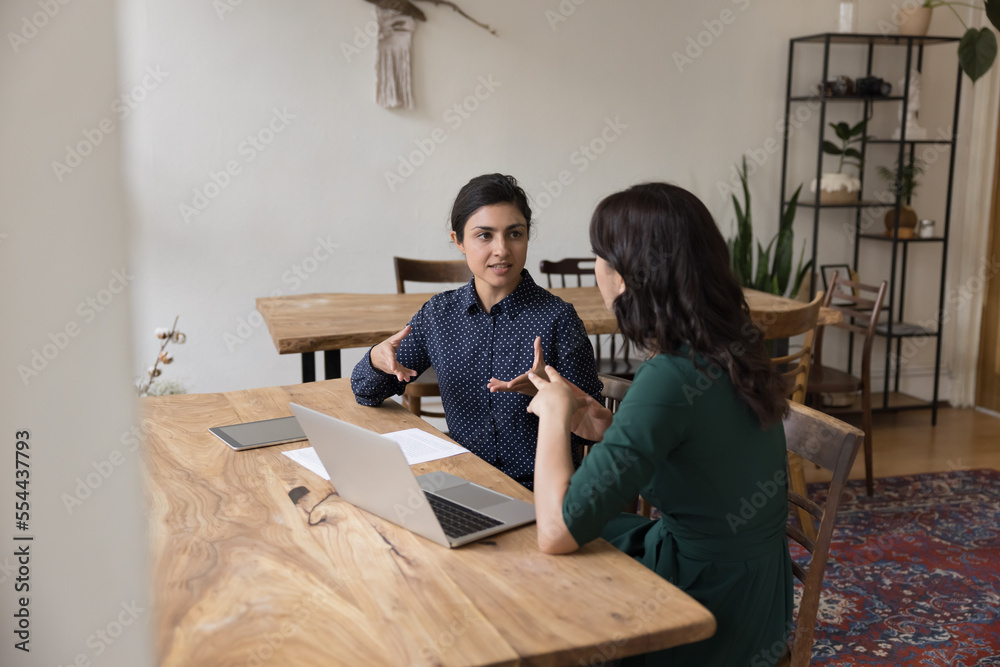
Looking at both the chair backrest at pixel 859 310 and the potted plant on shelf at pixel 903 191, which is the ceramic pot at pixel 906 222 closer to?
the potted plant on shelf at pixel 903 191

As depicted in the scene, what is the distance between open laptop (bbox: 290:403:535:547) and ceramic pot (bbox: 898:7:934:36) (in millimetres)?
3902

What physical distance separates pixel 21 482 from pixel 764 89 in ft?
14.6

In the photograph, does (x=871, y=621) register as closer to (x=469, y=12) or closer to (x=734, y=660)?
(x=734, y=660)

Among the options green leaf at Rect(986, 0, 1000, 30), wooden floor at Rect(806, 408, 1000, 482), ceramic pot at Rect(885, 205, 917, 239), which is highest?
green leaf at Rect(986, 0, 1000, 30)

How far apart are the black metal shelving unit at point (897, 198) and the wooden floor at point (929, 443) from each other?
86 millimetres

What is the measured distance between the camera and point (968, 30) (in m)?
3.88

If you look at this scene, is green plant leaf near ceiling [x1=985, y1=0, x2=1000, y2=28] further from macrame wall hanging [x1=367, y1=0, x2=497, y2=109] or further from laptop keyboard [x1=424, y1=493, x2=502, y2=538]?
laptop keyboard [x1=424, y1=493, x2=502, y2=538]

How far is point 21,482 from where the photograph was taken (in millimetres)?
380

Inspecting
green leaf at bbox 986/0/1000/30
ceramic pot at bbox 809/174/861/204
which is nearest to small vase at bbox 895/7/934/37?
ceramic pot at bbox 809/174/861/204

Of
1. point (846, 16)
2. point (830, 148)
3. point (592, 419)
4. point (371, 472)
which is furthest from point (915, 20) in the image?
point (371, 472)

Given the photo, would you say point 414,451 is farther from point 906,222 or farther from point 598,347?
point 906,222

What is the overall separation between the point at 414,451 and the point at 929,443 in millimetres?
3291

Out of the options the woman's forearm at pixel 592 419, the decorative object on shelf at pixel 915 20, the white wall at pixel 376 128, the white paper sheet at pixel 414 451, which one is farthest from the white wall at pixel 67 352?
the decorative object on shelf at pixel 915 20

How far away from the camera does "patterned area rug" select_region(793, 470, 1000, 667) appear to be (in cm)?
221
